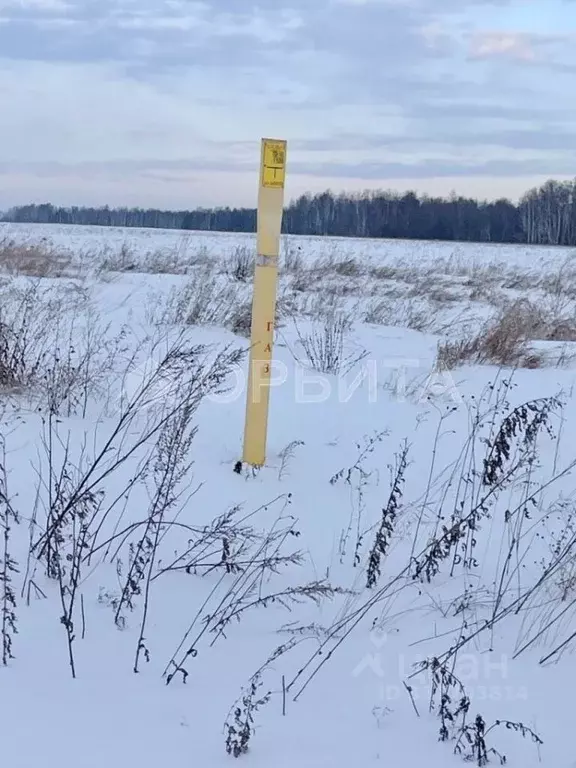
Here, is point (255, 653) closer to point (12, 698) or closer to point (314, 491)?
point (12, 698)

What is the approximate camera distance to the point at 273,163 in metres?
3.88

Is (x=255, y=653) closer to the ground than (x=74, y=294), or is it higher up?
closer to the ground

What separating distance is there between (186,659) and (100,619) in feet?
1.20

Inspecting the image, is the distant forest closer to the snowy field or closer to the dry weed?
the dry weed

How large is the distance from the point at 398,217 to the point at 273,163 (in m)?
64.7

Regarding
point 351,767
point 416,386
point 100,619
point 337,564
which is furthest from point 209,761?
point 416,386

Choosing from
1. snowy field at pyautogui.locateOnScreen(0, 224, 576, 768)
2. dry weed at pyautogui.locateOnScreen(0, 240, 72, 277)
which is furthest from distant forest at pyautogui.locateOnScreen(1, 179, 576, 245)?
snowy field at pyautogui.locateOnScreen(0, 224, 576, 768)

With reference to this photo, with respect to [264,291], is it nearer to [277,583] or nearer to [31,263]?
[277,583]

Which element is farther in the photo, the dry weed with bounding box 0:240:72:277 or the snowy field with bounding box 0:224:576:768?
the dry weed with bounding box 0:240:72:277

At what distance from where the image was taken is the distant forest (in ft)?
199

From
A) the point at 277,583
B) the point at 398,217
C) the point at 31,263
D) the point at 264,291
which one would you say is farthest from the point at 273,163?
the point at 398,217

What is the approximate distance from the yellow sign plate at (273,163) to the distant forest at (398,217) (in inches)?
2154

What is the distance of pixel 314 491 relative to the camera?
13.4 feet

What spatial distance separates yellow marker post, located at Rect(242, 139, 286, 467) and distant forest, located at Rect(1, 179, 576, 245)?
179ft
